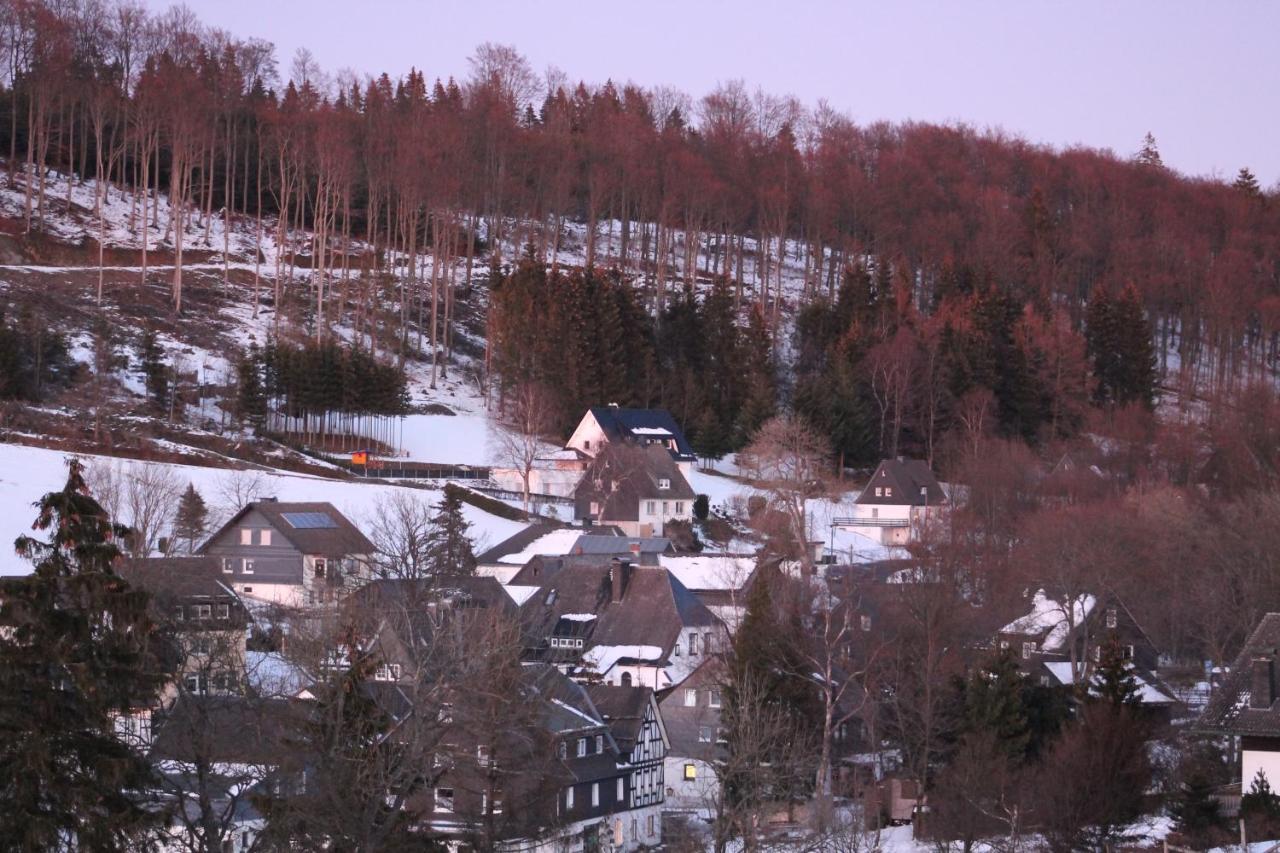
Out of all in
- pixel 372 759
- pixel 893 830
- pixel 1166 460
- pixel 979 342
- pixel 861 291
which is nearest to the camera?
pixel 372 759

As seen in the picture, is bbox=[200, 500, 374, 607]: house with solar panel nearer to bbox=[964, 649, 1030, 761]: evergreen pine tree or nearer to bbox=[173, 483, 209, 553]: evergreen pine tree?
bbox=[173, 483, 209, 553]: evergreen pine tree

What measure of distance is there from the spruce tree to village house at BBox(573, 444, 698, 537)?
48448 mm

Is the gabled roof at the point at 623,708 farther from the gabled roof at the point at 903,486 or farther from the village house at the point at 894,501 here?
the gabled roof at the point at 903,486

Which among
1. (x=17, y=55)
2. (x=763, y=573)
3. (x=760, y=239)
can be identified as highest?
(x=17, y=55)

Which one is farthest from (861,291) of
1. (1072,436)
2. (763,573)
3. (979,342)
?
(763,573)

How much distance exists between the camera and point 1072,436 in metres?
78.6

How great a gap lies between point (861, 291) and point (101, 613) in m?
72.9

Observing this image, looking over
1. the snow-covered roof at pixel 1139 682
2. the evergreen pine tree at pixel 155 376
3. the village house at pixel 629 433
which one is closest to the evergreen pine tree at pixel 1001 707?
the snow-covered roof at pixel 1139 682

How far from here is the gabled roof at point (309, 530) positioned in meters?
51.6

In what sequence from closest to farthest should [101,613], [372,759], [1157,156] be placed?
1. [101,613]
2. [372,759]
3. [1157,156]

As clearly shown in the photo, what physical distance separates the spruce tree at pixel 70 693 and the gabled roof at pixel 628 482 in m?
48.8

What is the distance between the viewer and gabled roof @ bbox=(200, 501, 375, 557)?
51625mm

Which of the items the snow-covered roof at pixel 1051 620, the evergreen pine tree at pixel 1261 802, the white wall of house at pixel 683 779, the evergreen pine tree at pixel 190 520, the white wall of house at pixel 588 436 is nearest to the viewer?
the evergreen pine tree at pixel 1261 802

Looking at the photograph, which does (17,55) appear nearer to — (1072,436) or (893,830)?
(1072,436)
